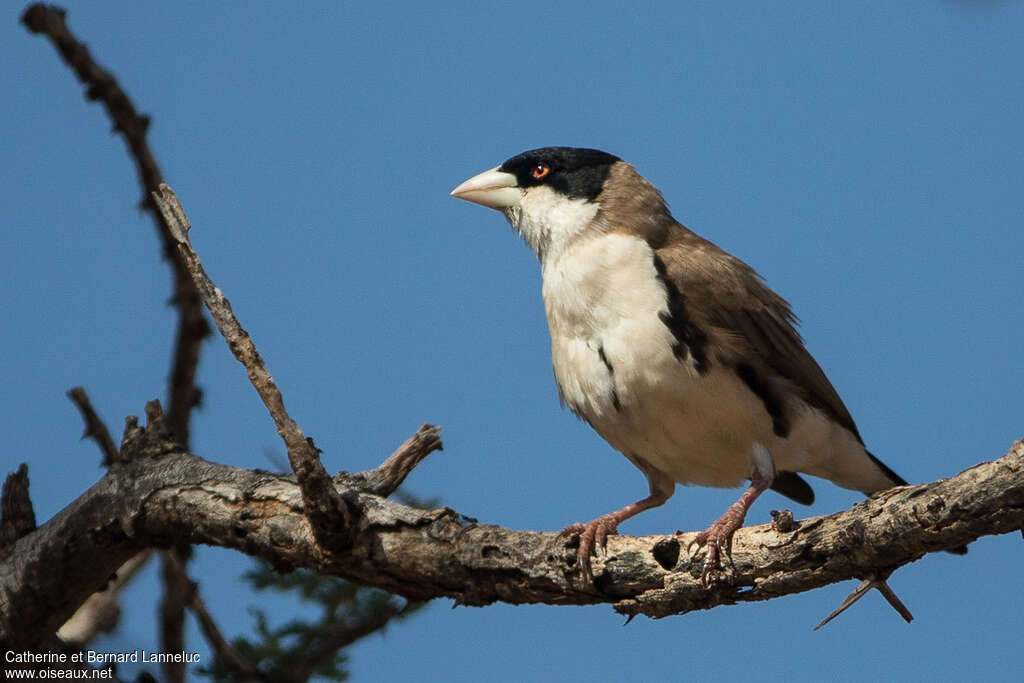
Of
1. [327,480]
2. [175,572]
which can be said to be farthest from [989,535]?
[175,572]

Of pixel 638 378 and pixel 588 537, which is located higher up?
pixel 638 378

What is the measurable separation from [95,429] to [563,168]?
3025 millimetres

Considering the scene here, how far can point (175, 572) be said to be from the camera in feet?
20.8

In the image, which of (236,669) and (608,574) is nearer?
(608,574)

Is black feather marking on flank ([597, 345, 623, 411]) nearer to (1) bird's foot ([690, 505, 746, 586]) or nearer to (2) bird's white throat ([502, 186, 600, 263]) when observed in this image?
(2) bird's white throat ([502, 186, 600, 263])

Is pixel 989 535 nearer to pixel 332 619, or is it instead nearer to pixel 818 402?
pixel 818 402

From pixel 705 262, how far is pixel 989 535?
2558 millimetres

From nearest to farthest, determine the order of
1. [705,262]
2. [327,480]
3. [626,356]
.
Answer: [327,480] → [626,356] → [705,262]

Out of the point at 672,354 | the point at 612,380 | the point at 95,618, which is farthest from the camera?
the point at 95,618

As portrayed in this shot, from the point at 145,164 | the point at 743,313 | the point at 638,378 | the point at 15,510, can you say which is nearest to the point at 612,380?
the point at 638,378

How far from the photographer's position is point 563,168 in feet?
22.7

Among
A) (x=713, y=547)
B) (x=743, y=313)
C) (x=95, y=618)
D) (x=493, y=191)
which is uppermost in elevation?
(x=493, y=191)

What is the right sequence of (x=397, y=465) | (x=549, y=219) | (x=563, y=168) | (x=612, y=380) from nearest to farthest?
(x=397, y=465) < (x=612, y=380) < (x=549, y=219) < (x=563, y=168)

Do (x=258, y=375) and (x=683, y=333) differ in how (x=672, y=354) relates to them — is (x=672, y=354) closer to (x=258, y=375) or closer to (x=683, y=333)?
(x=683, y=333)
